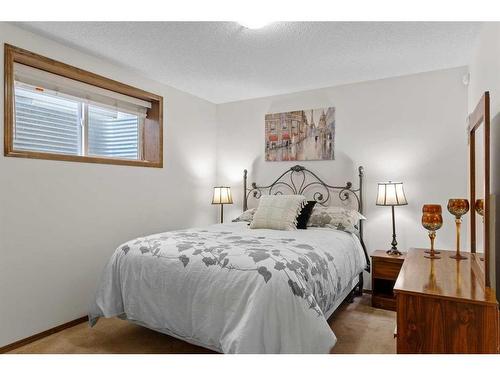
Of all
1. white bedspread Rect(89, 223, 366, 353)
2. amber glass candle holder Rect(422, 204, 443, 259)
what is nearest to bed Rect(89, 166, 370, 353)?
white bedspread Rect(89, 223, 366, 353)

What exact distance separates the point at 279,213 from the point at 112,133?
73.7 inches

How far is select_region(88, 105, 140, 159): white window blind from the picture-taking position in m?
3.06

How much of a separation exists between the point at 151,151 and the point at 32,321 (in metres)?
1.87

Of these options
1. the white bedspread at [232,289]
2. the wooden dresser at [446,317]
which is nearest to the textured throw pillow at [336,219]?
the white bedspread at [232,289]

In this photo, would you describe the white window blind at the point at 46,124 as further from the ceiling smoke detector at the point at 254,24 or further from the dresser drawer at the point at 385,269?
the dresser drawer at the point at 385,269

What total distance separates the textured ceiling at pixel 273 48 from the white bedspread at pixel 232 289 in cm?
153

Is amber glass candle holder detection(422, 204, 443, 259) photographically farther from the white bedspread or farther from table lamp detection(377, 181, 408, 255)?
table lamp detection(377, 181, 408, 255)

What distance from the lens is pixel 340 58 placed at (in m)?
2.84

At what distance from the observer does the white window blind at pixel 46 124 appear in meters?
2.54

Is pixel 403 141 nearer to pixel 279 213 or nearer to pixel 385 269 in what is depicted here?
pixel 385 269

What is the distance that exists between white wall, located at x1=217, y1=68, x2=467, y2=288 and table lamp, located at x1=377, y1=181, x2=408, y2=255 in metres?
0.23

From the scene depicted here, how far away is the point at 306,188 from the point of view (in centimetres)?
380

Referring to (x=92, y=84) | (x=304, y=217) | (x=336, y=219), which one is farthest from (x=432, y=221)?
(x=92, y=84)
